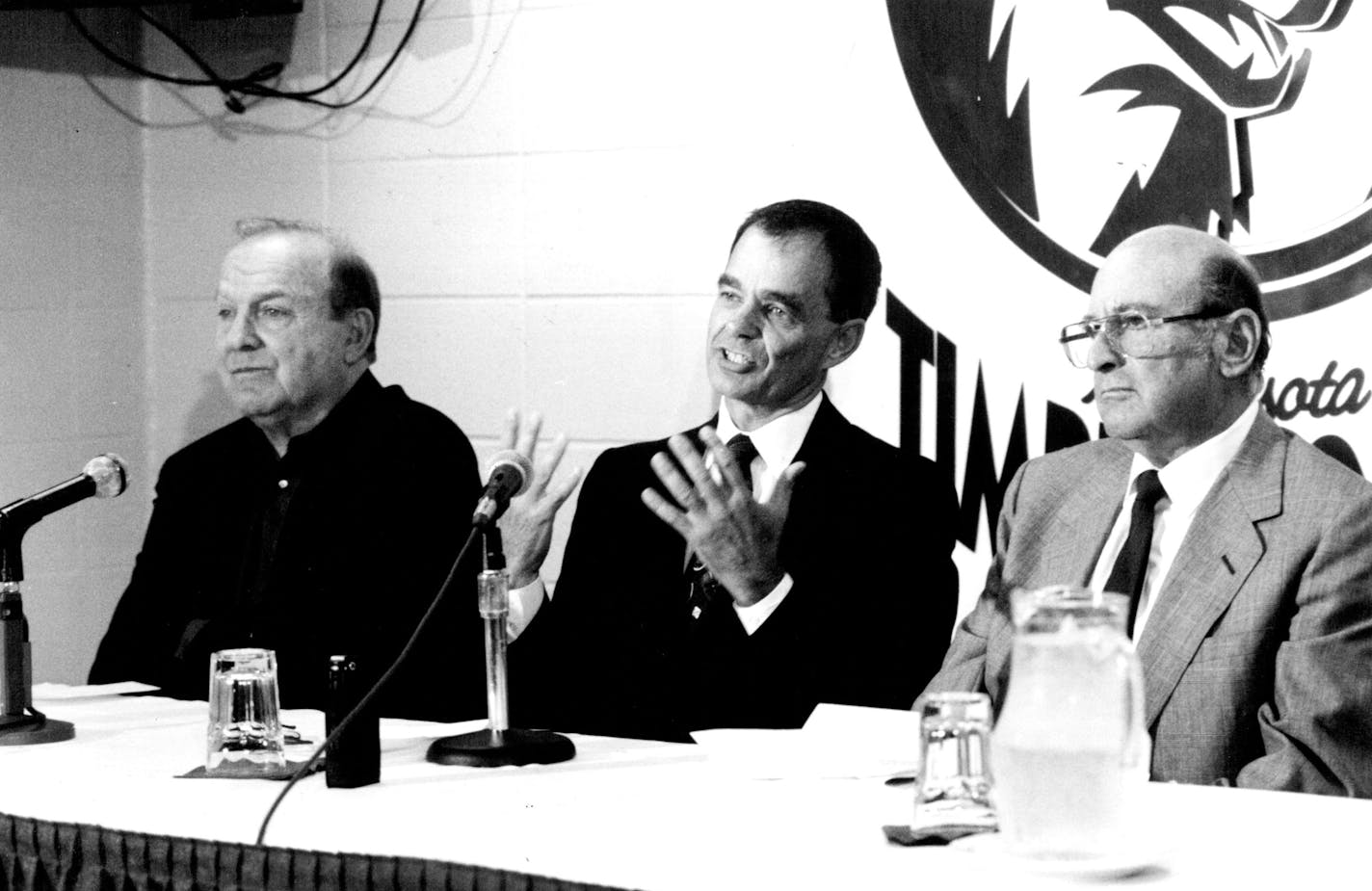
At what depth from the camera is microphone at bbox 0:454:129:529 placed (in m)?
2.48

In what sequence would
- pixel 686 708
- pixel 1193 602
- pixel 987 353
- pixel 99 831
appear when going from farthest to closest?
pixel 987 353 → pixel 686 708 → pixel 1193 602 → pixel 99 831

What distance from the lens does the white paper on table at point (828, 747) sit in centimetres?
211

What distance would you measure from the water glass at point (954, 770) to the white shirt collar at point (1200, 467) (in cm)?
98

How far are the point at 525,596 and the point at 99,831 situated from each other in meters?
1.04

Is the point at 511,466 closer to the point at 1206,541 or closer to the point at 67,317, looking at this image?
the point at 1206,541

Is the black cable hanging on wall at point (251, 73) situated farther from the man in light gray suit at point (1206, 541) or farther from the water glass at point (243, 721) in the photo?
the water glass at point (243, 721)

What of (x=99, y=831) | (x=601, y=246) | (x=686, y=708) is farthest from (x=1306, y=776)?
(x=601, y=246)

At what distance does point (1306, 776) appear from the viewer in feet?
7.59

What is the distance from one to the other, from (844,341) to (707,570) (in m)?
0.54

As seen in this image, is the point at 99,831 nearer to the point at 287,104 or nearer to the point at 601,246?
the point at 601,246

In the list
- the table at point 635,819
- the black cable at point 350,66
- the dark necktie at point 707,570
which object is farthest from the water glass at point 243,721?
the black cable at point 350,66

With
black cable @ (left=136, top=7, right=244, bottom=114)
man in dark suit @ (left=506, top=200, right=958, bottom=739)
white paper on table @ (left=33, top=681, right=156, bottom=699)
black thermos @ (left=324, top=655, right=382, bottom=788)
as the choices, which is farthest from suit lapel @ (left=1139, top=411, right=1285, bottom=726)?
black cable @ (left=136, top=7, right=244, bottom=114)

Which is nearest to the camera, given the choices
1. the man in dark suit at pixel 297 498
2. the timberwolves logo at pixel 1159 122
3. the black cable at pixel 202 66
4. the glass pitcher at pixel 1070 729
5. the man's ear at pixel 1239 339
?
the glass pitcher at pixel 1070 729

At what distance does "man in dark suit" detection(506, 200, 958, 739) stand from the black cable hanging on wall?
1.15 meters
